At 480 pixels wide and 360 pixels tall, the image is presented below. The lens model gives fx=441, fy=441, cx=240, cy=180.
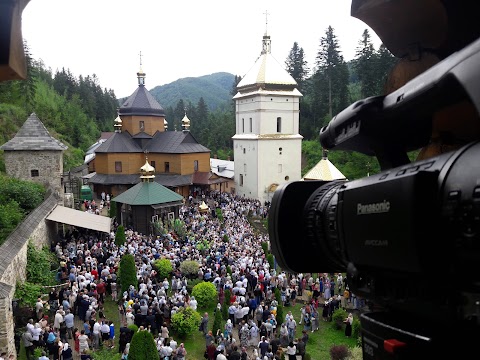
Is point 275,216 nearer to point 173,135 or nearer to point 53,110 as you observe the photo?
point 173,135

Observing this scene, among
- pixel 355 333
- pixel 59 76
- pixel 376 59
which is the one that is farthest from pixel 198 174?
pixel 59 76

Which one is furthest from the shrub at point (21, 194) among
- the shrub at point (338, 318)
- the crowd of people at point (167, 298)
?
the shrub at point (338, 318)

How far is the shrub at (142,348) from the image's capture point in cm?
973

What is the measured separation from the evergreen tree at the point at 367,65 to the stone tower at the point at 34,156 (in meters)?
30.0

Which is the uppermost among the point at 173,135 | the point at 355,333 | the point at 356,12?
the point at 173,135

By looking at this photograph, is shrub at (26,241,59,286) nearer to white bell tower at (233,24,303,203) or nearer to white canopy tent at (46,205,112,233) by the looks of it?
white canopy tent at (46,205,112,233)

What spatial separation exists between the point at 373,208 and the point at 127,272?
545 inches

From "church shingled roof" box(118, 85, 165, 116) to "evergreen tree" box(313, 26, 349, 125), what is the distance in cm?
2148

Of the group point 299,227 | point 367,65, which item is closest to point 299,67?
point 367,65

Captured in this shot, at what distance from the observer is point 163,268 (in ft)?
54.3

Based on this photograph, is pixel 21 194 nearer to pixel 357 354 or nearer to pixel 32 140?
pixel 32 140

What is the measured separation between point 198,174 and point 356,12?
119ft

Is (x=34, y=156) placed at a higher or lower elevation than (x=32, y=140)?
lower

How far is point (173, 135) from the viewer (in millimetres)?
39625
